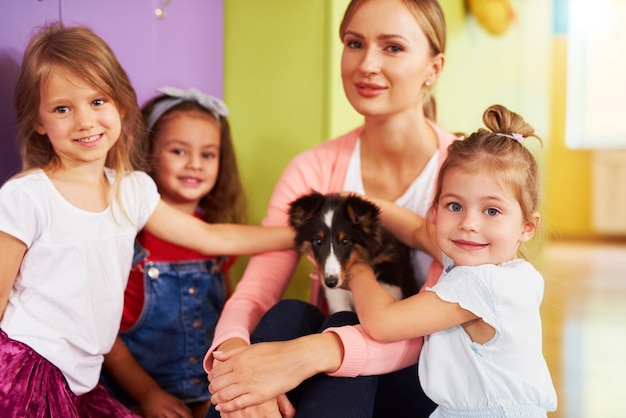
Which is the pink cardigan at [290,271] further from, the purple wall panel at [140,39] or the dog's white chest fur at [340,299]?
the purple wall panel at [140,39]

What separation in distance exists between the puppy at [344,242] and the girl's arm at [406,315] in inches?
8.2

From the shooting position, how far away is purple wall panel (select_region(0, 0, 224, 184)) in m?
1.82

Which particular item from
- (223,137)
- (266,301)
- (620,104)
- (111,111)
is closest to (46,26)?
(111,111)

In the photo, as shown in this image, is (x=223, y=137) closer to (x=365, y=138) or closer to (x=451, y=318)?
(x=365, y=138)

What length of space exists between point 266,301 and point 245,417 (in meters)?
0.54

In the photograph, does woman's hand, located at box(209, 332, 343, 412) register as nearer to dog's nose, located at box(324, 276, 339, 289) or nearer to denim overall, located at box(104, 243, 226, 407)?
dog's nose, located at box(324, 276, 339, 289)

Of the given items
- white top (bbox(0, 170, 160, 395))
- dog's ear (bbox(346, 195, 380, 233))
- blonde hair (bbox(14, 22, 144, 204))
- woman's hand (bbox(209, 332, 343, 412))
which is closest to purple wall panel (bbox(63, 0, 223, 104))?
blonde hair (bbox(14, 22, 144, 204))

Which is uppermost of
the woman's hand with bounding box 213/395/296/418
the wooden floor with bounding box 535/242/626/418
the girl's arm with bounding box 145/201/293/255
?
the girl's arm with bounding box 145/201/293/255

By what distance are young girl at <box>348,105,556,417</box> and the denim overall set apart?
813mm

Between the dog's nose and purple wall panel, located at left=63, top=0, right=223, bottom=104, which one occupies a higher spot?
purple wall panel, located at left=63, top=0, right=223, bottom=104

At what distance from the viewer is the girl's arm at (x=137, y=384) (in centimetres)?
199

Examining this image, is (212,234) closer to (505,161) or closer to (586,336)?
(505,161)

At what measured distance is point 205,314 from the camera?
2240 mm

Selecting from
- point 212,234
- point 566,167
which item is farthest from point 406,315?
point 566,167
